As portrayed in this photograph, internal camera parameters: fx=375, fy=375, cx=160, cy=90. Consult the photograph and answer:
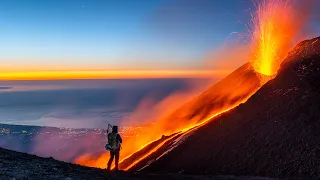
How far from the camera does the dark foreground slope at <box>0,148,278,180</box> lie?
18.0 metres

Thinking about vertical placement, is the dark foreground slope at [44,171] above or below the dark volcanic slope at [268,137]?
below

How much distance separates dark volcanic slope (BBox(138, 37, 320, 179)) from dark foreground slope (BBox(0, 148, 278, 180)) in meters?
6.66

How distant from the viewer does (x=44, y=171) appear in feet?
63.4

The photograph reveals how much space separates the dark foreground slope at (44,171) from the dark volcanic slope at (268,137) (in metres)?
6.66

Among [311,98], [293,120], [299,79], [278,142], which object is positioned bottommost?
[278,142]

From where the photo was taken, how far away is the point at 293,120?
1231 inches

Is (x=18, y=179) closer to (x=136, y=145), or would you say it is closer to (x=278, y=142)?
(x=278, y=142)

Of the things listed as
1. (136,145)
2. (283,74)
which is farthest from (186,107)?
(283,74)

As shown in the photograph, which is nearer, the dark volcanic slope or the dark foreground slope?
the dark foreground slope

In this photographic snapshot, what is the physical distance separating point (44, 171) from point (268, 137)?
60.4 ft

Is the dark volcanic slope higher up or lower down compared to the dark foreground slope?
higher up

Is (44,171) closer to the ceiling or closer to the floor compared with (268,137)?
closer to the floor

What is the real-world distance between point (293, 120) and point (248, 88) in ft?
45.0

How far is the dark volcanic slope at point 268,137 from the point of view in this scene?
89.7 feet
